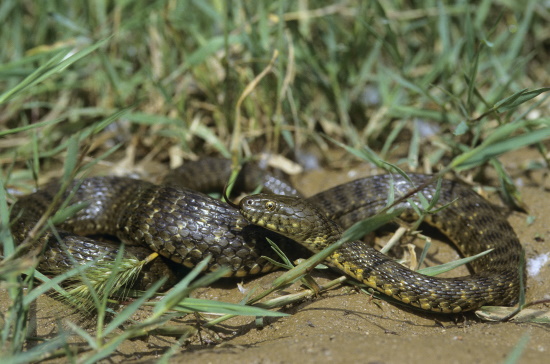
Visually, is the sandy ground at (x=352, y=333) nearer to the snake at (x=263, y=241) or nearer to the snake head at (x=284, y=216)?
the snake at (x=263, y=241)

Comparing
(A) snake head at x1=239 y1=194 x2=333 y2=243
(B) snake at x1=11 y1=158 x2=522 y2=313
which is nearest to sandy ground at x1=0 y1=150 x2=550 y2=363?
(B) snake at x1=11 y1=158 x2=522 y2=313

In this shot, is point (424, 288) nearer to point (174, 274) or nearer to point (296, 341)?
point (296, 341)

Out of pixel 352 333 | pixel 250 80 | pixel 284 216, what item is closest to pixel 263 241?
pixel 284 216

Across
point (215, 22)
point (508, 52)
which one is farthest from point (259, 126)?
point (508, 52)

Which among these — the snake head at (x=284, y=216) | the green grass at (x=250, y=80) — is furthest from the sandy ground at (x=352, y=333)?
the green grass at (x=250, y=80)

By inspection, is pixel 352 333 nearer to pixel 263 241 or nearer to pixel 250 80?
pixel 263 241

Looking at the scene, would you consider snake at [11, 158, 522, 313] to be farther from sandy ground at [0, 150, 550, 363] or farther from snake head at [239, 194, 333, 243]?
sandy ground at [0, 150, 550, 363]
